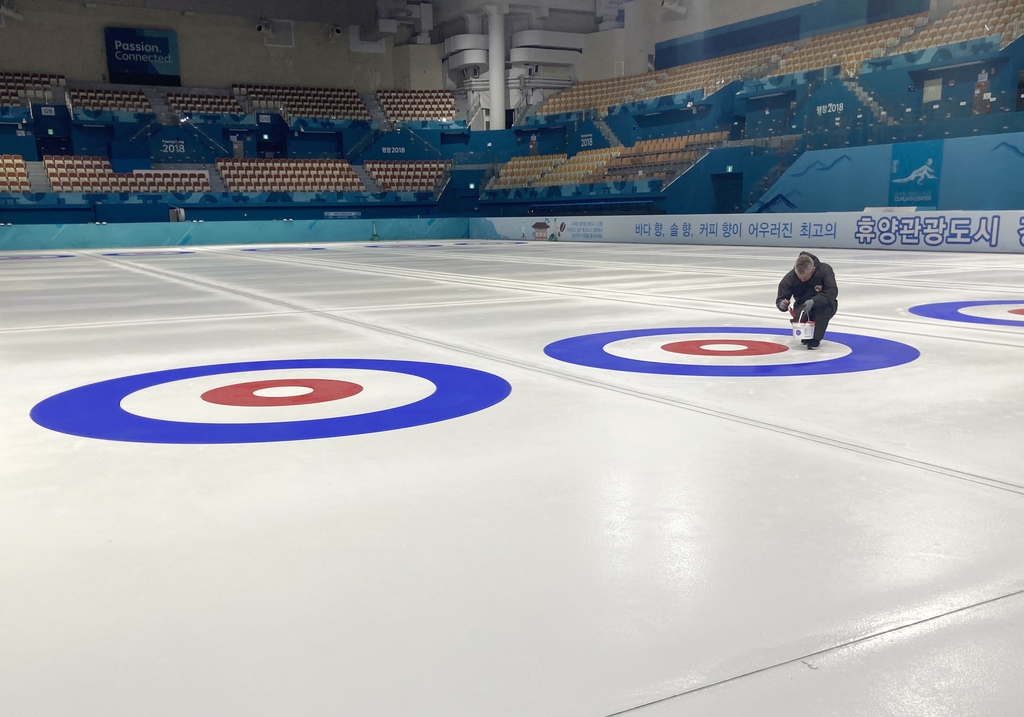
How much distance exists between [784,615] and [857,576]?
267 mm

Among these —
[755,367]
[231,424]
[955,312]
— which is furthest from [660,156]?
[231,424]

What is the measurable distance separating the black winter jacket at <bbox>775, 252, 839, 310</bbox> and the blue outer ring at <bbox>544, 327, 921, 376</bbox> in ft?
1.08

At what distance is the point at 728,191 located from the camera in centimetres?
2284

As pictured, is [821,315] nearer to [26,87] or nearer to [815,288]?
[815,288]

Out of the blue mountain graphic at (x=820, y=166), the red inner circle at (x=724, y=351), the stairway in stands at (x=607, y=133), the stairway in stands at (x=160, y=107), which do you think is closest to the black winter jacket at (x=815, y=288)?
the red inner circle at (x=724, y=351)

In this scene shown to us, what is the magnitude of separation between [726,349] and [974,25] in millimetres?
19804

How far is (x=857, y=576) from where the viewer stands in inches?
69.7

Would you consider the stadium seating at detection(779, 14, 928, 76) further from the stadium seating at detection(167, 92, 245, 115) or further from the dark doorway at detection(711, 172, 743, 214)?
the stadium seating at detection(167, 92, 245, 115)

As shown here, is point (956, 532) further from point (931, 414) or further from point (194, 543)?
point (194, 543)

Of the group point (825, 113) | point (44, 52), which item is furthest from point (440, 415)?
point (44, 52)

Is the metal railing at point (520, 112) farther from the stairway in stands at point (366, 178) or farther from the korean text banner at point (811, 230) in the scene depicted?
the korean text banner at point (811, 230)

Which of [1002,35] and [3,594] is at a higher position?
[1002,35]

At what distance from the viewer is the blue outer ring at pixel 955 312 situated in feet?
19.2

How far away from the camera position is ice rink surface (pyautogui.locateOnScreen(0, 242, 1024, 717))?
139 cm
